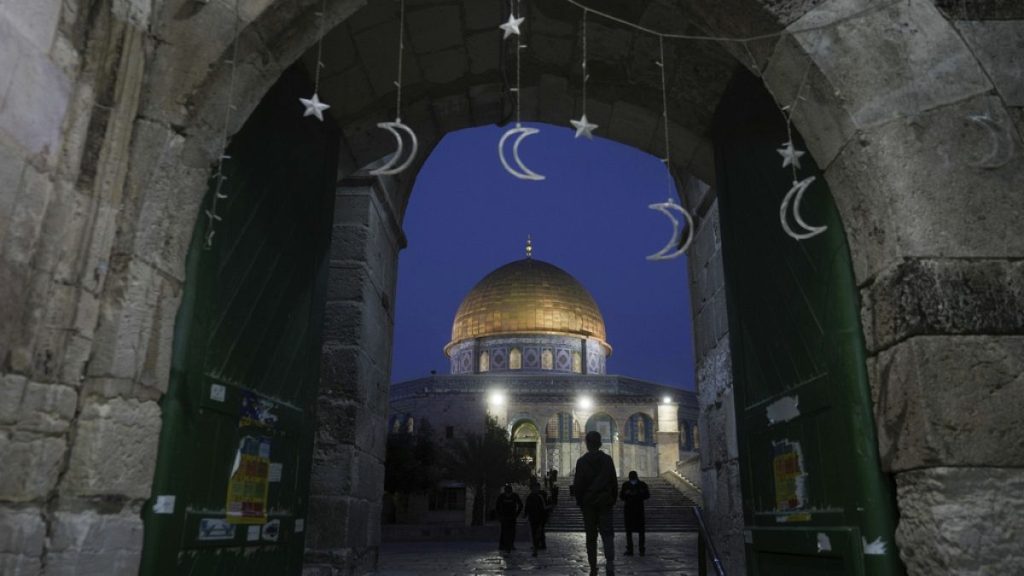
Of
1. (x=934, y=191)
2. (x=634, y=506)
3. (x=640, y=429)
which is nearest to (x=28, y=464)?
(x=934, y=191)

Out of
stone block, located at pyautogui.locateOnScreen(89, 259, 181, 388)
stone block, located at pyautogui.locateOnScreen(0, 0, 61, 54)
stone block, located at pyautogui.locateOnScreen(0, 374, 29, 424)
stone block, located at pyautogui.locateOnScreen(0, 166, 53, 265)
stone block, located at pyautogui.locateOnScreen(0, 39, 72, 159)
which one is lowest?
stone block, located at pyautogui.locateOnScreen(0, 374, 29, 424)

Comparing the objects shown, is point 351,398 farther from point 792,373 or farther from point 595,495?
point 792,373

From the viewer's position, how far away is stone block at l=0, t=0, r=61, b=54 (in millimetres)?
2385

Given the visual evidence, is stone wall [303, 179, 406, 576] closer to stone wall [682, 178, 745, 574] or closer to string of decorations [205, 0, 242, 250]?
string of decorations [205, 0, 242, 250]

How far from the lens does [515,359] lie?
37562mm

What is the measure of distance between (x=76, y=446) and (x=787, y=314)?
10.1 feet

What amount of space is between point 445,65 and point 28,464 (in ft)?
11.8

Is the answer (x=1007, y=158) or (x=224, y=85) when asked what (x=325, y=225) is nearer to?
(x=224, y=85)

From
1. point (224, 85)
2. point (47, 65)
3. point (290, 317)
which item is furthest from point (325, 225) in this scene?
point (47, 65)

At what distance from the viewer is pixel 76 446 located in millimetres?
2547

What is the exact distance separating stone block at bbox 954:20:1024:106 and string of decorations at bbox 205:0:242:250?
2.98 metres

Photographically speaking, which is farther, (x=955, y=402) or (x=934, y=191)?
(x=934, y=191)

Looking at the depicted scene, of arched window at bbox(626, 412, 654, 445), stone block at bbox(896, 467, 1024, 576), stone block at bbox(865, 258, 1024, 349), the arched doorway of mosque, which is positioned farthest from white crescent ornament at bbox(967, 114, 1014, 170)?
arched window at bbox(626, 412, 654, 445)

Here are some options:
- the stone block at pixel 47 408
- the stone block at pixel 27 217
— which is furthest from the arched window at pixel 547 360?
the stone block at pixel 27 217
